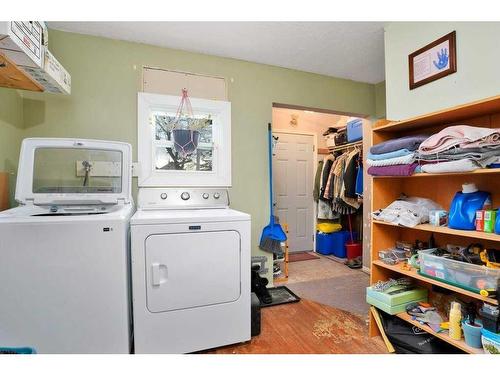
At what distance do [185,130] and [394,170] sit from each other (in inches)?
67.3

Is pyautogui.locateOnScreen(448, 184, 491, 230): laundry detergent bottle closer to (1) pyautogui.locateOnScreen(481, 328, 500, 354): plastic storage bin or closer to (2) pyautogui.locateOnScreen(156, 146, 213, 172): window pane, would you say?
(1) pyautogui.locateOnScreen(481, 328, 500, 354): plastic storage bin

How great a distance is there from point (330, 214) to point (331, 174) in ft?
2.34

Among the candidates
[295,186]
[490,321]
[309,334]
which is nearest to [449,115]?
[490,321]

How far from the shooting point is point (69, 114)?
2078mm

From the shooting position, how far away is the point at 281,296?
8.28 ft

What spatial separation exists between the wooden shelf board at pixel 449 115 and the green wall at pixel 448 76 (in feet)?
0.32

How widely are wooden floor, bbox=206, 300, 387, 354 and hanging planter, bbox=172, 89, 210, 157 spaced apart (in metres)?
1.63

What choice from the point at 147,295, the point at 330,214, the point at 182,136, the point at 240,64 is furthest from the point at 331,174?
the point at 147,295

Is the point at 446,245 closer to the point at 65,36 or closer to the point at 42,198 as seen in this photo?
the point at 42,198

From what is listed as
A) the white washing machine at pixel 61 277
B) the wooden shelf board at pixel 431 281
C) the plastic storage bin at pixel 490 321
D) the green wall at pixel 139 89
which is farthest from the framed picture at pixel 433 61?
the white washing machine at pixel 61 277

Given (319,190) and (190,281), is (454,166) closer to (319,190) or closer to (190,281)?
(190,281)

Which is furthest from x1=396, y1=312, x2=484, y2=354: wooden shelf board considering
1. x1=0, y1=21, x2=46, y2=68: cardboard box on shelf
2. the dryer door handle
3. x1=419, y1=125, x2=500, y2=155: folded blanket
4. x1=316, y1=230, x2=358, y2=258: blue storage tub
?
x1=0, y1=21, x2=46, y2=68: cardboard box on shelf

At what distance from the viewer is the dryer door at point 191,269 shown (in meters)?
1.56

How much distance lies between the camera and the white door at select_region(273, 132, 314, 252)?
414cm
